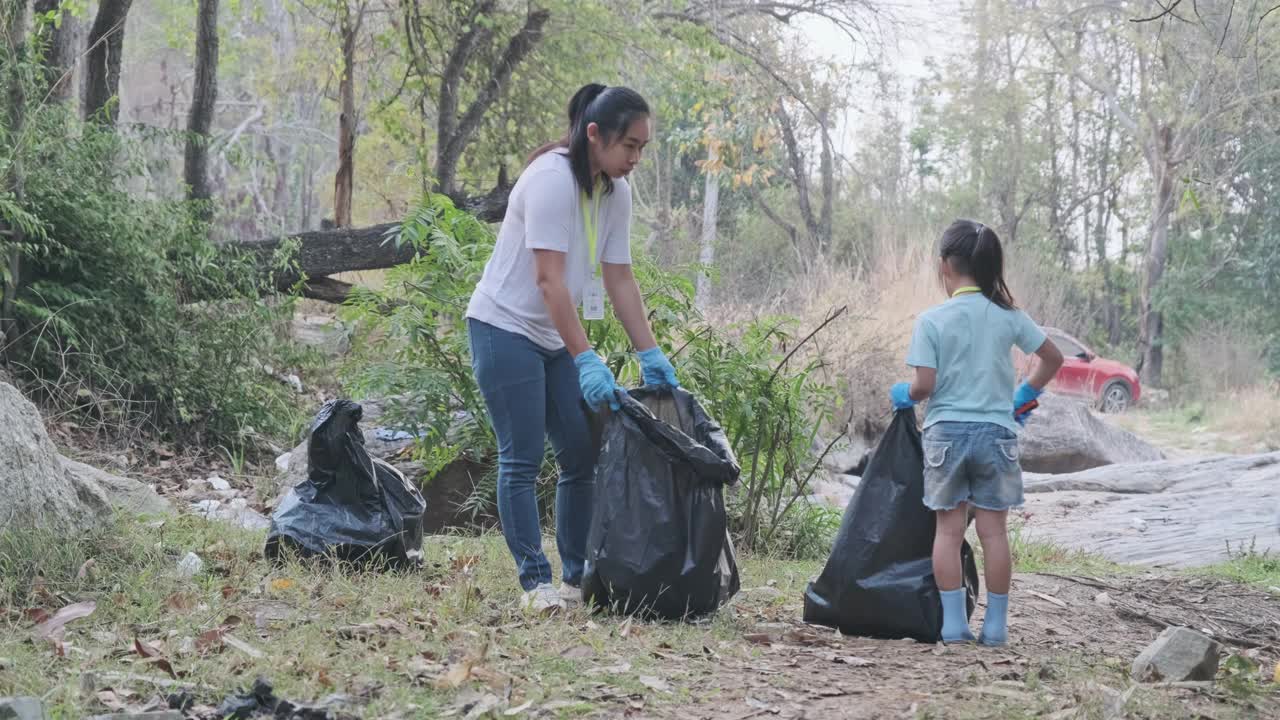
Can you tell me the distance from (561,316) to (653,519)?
0.70m

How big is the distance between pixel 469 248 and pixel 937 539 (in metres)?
2.80

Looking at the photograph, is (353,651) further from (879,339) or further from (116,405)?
(879,339)

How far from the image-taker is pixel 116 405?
7.71 meters

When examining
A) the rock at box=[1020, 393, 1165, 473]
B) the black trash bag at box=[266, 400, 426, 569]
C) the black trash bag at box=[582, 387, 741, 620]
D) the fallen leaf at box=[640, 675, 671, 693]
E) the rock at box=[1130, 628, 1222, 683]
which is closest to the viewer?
the fallen leaf at box=[640, 675, 671, 693]

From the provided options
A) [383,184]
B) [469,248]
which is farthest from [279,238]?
[383,184]

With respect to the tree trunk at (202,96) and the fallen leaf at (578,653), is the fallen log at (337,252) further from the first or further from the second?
the fallen leaf at (578,653)

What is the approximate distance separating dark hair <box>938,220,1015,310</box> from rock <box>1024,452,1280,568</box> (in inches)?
127

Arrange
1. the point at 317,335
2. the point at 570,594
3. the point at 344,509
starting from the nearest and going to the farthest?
the point at 570,594
the point at 344,509
the point at 317,335

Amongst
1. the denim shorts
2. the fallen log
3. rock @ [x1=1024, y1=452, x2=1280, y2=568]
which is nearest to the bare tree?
the fallen log

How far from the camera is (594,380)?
3715 millimetres

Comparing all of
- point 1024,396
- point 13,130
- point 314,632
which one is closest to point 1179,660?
point 1024,396

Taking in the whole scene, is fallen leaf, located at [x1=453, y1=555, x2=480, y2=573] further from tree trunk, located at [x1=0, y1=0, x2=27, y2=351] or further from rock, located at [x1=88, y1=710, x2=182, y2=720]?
tree trunk, located at [x1=0, y1=0, x2=27, y2=351]

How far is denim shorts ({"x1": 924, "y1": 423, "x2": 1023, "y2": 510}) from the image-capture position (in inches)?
149

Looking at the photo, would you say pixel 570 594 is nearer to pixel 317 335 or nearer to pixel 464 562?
pixel 464 562
